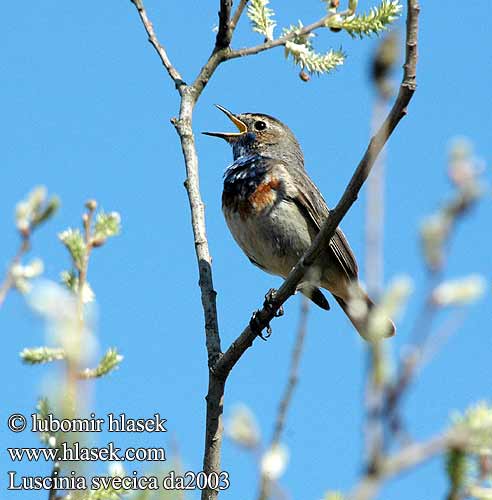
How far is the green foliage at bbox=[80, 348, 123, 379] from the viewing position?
5.65 feet

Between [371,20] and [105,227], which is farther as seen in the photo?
[371,20]

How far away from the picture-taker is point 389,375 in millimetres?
1022

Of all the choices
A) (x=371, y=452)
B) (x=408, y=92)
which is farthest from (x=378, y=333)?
(x=408, y=92)

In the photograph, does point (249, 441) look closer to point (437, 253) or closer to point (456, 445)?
point (456, 445)

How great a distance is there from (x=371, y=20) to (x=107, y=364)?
334 centimetres

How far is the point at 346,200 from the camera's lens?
3732 mm

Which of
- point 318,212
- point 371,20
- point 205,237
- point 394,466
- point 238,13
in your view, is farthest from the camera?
point 318,212

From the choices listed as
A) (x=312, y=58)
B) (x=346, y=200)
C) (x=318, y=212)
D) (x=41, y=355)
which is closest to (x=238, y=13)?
(x=312, y=58)

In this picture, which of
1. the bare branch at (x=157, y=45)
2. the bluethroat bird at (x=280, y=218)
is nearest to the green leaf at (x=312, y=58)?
the bare branch at (x=157, y=45)

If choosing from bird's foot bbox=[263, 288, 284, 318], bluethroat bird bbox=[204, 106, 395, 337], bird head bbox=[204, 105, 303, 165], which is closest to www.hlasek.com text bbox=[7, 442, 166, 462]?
bird's foot bbox=[263, 288, 284, 318]

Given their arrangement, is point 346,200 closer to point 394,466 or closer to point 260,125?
point 394,466

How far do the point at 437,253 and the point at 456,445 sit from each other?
258 mm

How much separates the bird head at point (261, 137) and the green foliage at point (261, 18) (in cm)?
292

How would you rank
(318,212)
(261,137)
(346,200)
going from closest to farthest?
(346,200)
(318,212)
(261,137)
